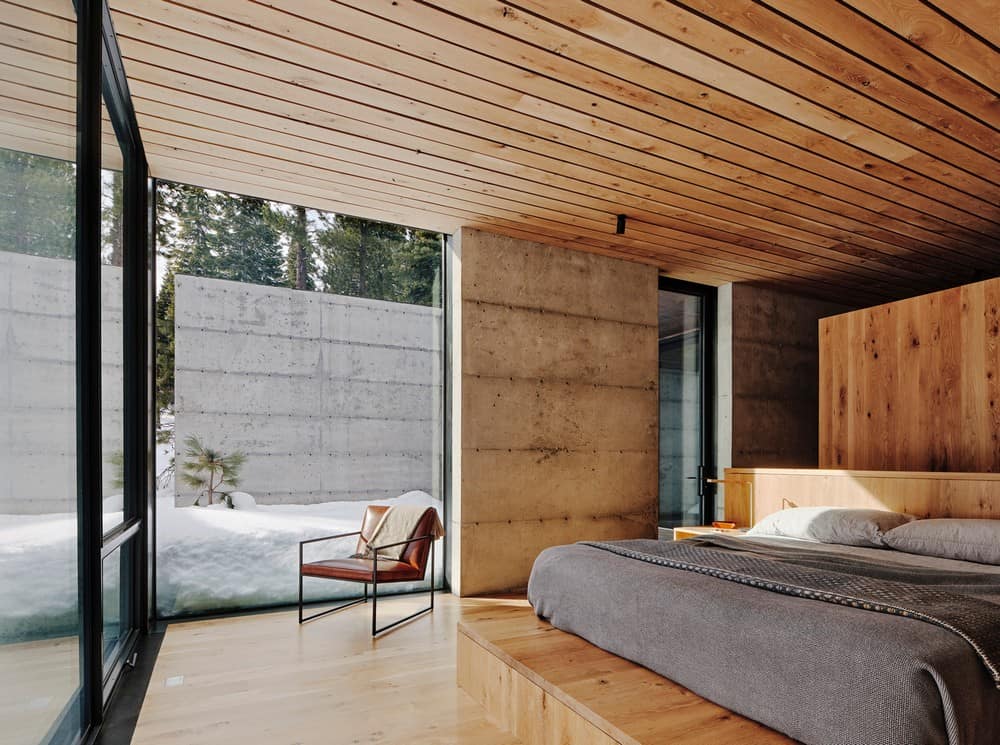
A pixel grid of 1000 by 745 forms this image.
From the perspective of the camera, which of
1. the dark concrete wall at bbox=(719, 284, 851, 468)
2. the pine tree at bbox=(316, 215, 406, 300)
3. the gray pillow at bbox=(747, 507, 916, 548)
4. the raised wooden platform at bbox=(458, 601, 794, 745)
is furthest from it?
the dark concrete wall at bbox=(719, 284, 851, 468)

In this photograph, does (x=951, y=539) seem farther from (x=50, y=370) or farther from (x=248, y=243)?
(x=248, y=243)

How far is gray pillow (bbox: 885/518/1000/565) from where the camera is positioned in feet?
10.4

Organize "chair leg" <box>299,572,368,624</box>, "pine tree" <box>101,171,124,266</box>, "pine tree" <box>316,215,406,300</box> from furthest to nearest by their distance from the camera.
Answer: "pine tree" <box>316,215,406,300</box>
"chair leg" <box>299,572,368,624</box>
"pine tree" <box>101,171,124,266</box>

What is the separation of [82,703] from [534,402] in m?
3.43

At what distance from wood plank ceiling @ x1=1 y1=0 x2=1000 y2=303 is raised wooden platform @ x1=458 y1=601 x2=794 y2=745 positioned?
2.39 m

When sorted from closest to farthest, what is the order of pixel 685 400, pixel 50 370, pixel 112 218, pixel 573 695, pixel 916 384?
pixel 50 370, pixel 573 695, pixel 112 218, pixel 916 384, pixel 685 400

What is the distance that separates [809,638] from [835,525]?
2236mm

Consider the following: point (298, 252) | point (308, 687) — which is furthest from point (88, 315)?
point (298, 252)

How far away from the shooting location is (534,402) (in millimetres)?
5180

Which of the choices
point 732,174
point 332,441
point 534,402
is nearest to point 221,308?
point 332,441

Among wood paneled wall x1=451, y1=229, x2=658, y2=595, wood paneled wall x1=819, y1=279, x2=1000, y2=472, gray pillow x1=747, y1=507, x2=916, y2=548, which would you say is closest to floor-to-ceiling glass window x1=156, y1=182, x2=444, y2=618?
wood paneled wall x1=451, y1=229, x2=658, y2=595

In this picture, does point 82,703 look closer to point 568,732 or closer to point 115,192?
point 568,732

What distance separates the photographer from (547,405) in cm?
523

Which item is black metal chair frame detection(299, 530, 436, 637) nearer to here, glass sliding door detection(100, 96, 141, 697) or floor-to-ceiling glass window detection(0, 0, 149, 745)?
glass sliding door detection(100, 96, 141, 697)
